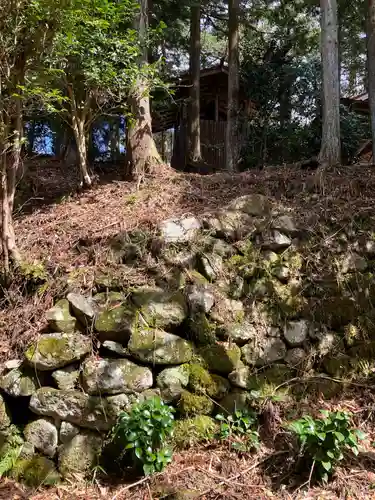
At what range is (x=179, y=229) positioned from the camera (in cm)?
512

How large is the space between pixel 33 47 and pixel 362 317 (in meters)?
4.69

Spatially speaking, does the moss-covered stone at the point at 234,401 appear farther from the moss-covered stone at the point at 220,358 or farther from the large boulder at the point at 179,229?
the large boulder at the point at 179,229

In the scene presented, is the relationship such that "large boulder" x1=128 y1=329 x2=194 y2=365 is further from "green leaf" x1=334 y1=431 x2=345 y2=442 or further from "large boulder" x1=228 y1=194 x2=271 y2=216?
"large boulder" x1=228 y1=194 x2=271 y2=216

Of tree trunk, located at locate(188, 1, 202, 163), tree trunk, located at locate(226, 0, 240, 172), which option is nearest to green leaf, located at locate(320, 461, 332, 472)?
tree trunk, located at locate(226, 0, 240, 172)

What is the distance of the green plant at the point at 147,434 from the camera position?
11.7 ft

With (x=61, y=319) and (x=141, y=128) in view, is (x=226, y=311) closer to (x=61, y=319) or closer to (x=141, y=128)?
(x=61, y=319)

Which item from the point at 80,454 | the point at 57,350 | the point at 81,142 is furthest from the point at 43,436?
the point at 81,142

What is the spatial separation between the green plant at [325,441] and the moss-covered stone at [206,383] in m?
0.79

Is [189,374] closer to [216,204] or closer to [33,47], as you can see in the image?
[216,204]

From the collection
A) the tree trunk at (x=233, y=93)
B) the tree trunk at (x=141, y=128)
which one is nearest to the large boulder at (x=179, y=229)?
the tree trunk at (x=141, y=128)

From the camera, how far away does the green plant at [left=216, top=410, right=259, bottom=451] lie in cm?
394

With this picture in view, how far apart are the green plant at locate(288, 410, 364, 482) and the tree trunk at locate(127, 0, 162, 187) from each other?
4.91 meters

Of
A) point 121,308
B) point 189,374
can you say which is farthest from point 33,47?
point 189,374

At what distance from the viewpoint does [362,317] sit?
5.03 meters
